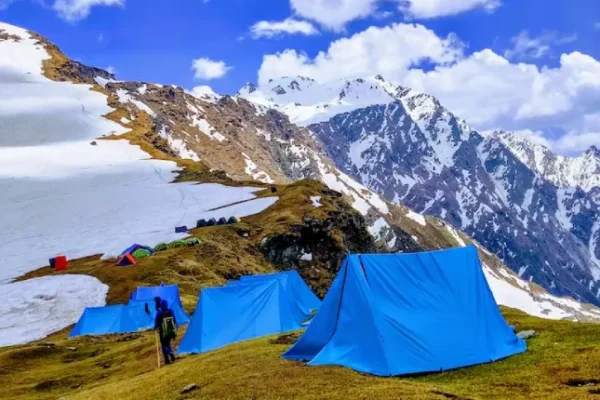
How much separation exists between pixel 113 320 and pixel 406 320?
3687 cm

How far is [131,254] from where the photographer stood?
80.0m

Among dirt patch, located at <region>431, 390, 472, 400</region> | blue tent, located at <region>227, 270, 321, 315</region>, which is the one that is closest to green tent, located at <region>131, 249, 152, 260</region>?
blue tent, located at <region>227, 270, 321, 315</region>

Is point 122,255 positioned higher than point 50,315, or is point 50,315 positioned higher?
point 122,255

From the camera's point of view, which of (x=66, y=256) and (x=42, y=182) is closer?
(x=66, y=256)

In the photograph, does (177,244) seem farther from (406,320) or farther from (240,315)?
(406,320)

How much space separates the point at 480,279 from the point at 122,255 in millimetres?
60950

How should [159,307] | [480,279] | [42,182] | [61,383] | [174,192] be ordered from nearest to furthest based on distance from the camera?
[480,279] → [159,307] → [61,383] → [174,192] → [42,182]

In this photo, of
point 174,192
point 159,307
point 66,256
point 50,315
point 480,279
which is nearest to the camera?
point 480,279

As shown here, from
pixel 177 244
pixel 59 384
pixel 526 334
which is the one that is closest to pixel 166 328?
pixel 59 384

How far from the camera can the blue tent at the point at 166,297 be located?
52.6 meters

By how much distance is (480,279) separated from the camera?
89.7ft

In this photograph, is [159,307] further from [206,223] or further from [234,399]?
[206,223]

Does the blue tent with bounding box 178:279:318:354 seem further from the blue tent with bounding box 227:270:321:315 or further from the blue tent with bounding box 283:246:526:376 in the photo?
the blue tent with bounding box 283:246:526:376

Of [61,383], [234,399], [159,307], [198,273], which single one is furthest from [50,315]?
[234,399]
